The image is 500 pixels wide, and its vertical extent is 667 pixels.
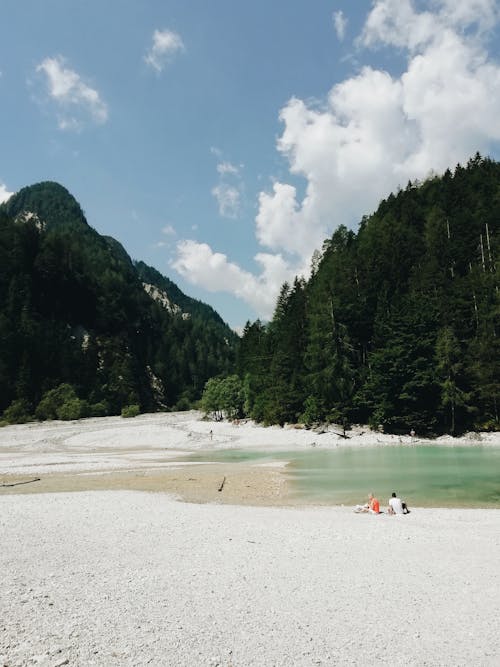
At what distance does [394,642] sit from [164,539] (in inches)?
343

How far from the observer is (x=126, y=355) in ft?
529

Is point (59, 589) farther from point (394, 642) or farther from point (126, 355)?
point (126, 355)

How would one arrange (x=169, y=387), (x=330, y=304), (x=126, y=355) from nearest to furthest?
1. (x=330, y=304)
2. (x=126, y=355)
3. (x=169, y=387)

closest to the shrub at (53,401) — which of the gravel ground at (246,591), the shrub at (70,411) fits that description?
the shrub at (70,411)

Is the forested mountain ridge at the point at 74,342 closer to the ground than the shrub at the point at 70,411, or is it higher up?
higher up

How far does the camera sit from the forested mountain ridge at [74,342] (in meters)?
123

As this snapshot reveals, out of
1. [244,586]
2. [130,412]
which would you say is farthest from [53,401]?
[244,586]

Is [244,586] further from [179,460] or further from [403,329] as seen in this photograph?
[403,329]

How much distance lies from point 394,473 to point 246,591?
25613 mm

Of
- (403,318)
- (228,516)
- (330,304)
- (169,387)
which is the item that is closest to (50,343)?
(169,387)

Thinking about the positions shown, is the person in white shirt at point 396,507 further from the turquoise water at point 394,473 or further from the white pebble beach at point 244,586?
the turquoise water at point 394,473

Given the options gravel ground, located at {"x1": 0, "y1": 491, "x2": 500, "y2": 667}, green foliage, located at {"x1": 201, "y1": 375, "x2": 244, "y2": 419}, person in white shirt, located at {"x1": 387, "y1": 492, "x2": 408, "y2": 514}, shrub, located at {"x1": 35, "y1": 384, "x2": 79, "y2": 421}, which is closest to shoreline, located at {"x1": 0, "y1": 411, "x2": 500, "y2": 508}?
person in white shirt, located at {"x1": 387, "y1": 492, "x2": 408, "y2": 514}

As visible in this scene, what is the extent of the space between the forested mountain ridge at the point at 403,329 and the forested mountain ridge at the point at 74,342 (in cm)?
5828

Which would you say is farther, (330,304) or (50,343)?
(50,343)
